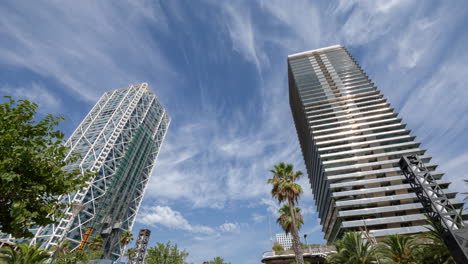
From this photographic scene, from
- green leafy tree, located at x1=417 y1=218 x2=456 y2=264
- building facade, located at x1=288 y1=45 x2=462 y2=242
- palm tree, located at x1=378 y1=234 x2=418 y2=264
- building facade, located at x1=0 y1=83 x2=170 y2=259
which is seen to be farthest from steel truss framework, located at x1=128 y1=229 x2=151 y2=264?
green leafy tree, located at x1=417 y1=218 x2=456 y2=264

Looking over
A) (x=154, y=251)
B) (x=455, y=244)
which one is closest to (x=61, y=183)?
(x=455, y=244)

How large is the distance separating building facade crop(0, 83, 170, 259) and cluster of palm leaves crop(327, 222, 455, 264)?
5801cm

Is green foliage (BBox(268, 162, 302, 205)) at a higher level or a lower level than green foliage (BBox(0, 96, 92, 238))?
higher

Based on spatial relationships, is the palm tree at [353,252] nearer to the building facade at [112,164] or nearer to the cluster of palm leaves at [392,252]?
the cluster of palm leaves at [392,252]

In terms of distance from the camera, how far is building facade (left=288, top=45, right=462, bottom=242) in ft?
184

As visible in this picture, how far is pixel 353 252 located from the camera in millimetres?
23125

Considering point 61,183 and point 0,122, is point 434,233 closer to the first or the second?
point 61,183

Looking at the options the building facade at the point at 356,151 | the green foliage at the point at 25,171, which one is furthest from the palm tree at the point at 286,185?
the building facade at the point at 356,151

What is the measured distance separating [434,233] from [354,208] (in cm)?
4019

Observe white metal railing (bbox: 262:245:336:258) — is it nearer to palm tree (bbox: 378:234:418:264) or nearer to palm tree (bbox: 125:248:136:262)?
palm tree (bbox: 378:234:418:264)

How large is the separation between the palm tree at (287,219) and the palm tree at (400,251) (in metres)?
8.96

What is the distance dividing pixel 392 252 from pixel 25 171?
31810 mm

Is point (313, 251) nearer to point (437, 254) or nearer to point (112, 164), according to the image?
point (437, 254)

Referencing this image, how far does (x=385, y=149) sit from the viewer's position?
6781 cm
